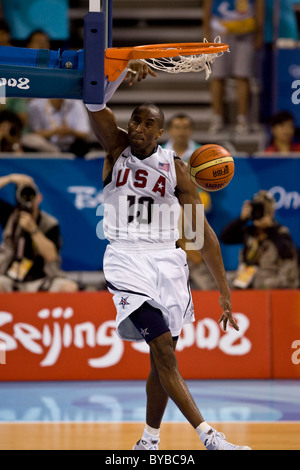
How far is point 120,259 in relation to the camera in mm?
5441

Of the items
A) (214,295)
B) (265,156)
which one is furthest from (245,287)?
(265,156)

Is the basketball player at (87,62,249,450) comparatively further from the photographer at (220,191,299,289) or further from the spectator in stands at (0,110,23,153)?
the spectator in stands at (0,110,23,153)

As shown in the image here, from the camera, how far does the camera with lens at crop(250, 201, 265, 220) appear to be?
28.8ft

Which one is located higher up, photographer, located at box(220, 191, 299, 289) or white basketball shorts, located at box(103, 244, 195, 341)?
photographer, located at box(220, 191, 299, 289)

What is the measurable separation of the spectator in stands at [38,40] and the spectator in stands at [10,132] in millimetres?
1139

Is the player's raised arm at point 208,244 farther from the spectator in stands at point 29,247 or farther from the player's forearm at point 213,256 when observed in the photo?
the spectator in stands at point 29,247

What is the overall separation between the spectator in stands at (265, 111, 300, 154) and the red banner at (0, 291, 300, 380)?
225 cm

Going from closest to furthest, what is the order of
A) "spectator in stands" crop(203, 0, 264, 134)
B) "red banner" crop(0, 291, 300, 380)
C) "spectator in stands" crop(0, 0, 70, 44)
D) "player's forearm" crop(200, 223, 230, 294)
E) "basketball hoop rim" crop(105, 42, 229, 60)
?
"basketball hoop rim" crop(105, 42, 229, 60), "player's forearm" crop(200, 223, 230, 294), "red banner" crop(0, 291, 300, 380), "spectator in stands" crop(203, 0, 264, 134), "spectator in stands" crop(0, 0, 70, 44)

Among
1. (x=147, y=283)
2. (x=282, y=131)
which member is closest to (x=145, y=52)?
(x=147, y=283)

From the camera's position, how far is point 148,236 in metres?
5.48

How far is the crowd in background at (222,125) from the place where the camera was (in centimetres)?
890

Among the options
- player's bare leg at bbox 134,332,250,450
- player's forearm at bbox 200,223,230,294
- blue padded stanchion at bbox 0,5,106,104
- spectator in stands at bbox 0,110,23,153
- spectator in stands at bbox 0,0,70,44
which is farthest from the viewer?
spectator in stands at bbox 0,0,70,44

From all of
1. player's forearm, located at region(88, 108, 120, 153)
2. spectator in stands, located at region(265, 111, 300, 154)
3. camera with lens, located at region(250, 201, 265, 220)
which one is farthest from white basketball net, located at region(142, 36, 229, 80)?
spectator in stands, located at region(265, 111, 300, 154)

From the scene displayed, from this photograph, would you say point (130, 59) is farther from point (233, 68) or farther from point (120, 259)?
point (233, 68)
